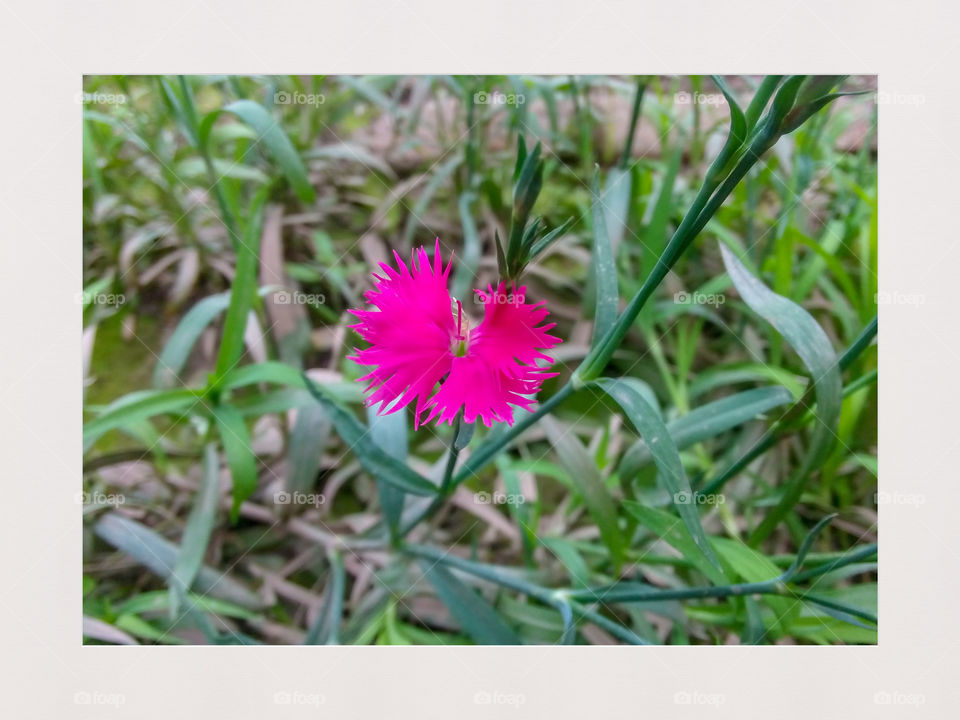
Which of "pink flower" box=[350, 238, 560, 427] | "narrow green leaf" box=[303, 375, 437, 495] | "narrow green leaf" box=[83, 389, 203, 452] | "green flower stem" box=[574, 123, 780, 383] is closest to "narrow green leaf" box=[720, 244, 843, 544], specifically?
"green flower stem" box=[574, 123, 780, 383]

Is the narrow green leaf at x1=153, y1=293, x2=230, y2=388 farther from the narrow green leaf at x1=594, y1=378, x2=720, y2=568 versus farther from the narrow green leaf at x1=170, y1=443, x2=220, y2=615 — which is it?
the narrow green leaf at x1=594, y1=378, x2=720, y2=568

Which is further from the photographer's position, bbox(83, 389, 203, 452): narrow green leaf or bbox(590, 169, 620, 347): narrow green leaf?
bbox(83, 389, 203, 452): narrow green leaf

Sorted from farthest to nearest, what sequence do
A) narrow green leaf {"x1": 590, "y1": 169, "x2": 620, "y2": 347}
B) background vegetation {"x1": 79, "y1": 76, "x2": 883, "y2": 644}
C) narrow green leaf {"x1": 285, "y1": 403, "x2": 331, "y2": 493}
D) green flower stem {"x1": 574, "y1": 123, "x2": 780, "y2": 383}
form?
narrow green leaf {"x1": 285, "y1": 403, "x2": 331, "y2": 493}
background vegetation {"x1": 79, "y1": 76, "x2": 883, "y2": 644}
narrow green leaf {"x1": 590, "y1": 169, "x2": 620, "y2": 347}
green flower stem {"x1": 574, "y1": 123, "x2": 780, "y2": 383}

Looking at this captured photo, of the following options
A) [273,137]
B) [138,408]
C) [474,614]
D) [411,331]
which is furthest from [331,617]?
[273,137]

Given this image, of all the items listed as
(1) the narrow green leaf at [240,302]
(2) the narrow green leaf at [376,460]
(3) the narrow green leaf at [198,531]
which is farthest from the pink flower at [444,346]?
(3) the narrow green leaf at [198,531]

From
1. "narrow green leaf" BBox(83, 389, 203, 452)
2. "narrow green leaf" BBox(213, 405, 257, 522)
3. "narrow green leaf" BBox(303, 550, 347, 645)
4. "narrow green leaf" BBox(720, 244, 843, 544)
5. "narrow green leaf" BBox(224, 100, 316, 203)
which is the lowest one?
"narrow green leaf" BBox(303, 550, 347, 645)
